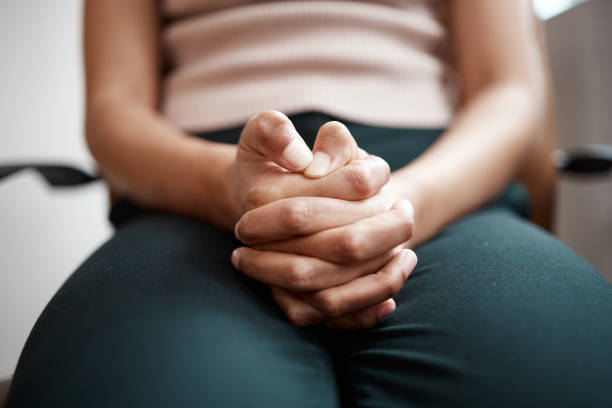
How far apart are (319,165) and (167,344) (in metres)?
0.20

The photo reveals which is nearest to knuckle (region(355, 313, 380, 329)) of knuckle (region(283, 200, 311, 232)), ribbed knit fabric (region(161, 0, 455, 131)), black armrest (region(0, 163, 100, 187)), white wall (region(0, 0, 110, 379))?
knuckle (region(283, 200, 311, 232))

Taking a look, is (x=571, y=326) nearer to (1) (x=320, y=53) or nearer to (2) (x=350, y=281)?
(2) (x=350, y=281)

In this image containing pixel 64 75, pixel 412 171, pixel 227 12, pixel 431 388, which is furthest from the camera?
pixel 64 75

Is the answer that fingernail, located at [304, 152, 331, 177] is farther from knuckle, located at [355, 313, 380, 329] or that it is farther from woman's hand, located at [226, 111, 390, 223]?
knuckle, located at [355, 313, 380, 329]

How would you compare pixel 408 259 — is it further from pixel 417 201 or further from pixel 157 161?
pixel 157 161

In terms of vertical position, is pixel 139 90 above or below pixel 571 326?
above

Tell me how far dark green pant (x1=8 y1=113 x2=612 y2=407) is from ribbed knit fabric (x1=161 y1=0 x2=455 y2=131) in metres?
0.27

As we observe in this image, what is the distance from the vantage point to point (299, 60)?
63 cm

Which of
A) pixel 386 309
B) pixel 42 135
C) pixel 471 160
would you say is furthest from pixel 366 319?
pixel 42 135

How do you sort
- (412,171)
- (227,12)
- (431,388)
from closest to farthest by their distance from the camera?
(431,388) → (412,171) → (227,12)

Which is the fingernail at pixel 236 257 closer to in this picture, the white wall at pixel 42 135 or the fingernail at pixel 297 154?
the fingernail at pixel 297 154

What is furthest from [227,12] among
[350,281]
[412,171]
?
[350,281]

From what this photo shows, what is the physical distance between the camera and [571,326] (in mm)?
340

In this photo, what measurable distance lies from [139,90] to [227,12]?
0.62ft
